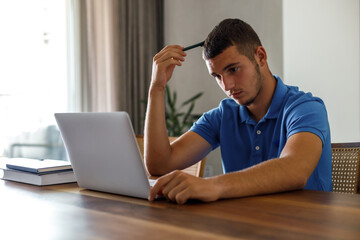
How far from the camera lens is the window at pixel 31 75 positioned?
3.40 m

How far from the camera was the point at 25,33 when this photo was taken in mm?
3479

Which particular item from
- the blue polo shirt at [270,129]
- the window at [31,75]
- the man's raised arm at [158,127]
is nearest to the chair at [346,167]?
the blue polo shirt at [270,129]

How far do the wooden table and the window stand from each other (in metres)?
2.47

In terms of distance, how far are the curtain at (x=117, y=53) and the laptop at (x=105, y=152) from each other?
107 inches

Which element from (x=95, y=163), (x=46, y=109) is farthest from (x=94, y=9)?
(x=95, y=163)

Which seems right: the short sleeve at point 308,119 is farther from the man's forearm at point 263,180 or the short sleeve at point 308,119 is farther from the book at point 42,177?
the book at point 42,177

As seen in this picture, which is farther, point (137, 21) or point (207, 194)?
point (137, 21)

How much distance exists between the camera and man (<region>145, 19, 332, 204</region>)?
1.38 meters

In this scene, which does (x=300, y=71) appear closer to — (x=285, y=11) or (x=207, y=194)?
(x=285, y=11)

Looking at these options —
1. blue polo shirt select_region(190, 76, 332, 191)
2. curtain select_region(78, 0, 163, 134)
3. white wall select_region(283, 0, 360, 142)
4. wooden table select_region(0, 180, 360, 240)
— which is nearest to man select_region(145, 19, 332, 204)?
blue polo shirt select_region(190, 76, 332, 191)

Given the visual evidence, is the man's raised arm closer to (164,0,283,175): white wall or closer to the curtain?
(164,0,283,175): white wall

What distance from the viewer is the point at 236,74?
61.6 inches

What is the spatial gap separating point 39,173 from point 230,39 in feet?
2.71

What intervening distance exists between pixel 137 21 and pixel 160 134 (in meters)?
2.99
